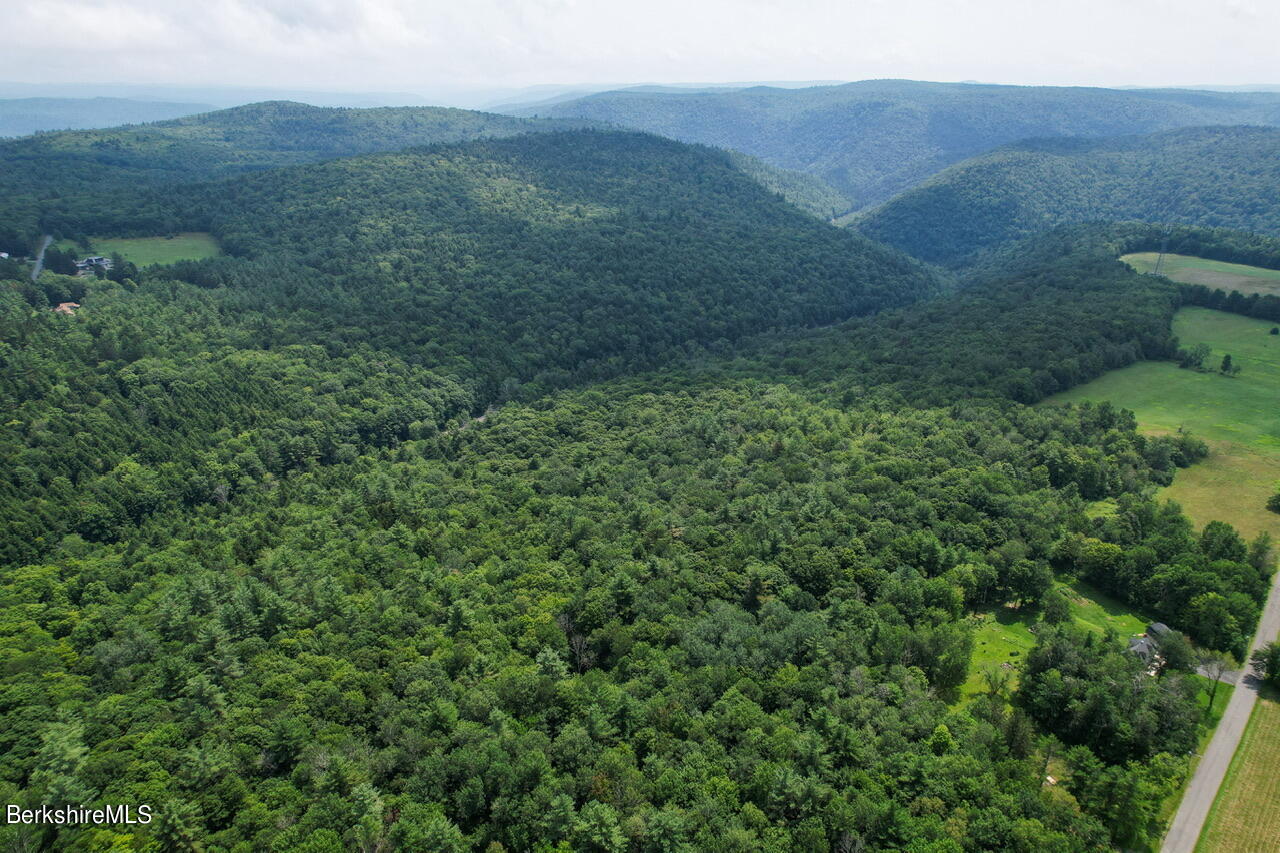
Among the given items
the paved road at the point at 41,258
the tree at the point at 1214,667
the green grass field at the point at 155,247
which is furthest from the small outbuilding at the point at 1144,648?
the green grass field at the point at 155,247

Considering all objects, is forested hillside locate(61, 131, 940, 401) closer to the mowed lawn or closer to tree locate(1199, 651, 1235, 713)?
the mowed lawn

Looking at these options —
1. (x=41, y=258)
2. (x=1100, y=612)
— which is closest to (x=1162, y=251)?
(x=1100, y=612)

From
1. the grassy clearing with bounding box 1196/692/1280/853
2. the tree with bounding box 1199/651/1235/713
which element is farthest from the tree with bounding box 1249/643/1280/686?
the grassy clearing with bounding box 1196/692/1280/853

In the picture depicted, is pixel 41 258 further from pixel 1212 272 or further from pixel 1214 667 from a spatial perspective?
pixel 1212 272

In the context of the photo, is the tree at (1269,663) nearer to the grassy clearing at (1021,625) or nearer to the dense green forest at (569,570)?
the dense green forest at (569,570)

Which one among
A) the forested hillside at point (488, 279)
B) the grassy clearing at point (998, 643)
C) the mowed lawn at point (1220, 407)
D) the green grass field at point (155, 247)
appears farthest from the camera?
the green grass field at point (155, 247)

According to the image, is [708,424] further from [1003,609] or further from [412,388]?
[412,388]

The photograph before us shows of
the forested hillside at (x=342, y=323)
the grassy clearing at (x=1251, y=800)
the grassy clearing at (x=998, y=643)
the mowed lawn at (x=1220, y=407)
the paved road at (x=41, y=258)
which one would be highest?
the paved road at (x=41, y=258)
